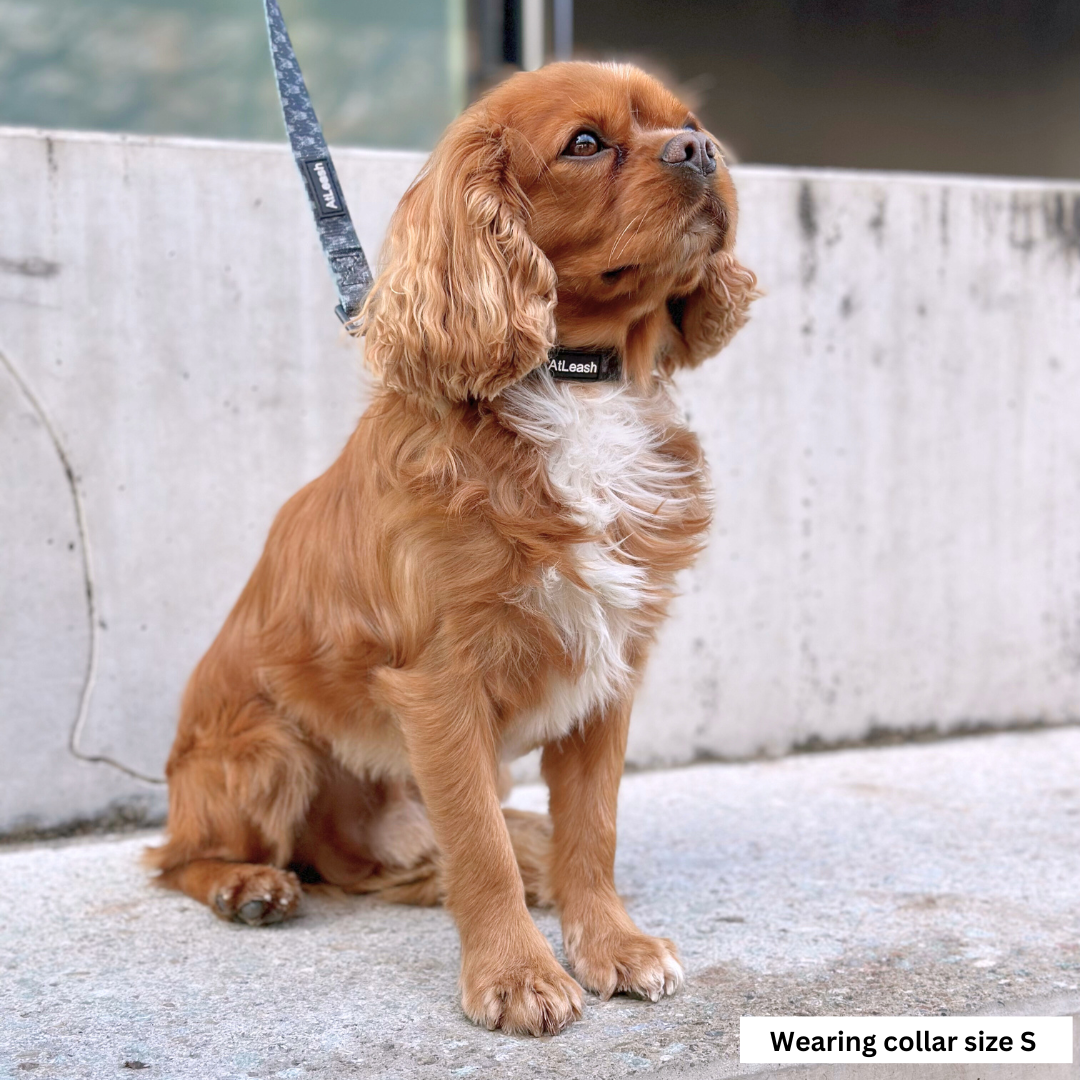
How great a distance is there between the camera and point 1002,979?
2.32 m

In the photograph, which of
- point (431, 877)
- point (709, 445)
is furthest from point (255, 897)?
point (709, 445)

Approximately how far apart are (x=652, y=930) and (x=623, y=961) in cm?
36

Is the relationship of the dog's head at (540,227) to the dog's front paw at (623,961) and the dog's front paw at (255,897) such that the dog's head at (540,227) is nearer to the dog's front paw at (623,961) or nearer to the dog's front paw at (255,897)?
the dog's front paw at (623,961)

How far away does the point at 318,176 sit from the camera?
2672 mm

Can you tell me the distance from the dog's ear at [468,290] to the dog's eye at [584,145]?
0.41 ft

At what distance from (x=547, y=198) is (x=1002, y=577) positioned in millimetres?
2937

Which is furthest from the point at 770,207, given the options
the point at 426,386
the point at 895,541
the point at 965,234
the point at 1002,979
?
the point at 1002,979

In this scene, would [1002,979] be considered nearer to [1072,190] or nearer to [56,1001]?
[56,1001]

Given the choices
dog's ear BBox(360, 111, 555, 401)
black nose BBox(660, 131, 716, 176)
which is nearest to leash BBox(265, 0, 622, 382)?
dog's ear BBox(360, 111, 555, 401)

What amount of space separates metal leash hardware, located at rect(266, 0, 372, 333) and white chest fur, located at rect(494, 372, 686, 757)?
61 cm

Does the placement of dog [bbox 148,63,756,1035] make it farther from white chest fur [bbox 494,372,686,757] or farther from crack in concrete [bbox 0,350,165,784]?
crack in concrete [bbox 0,350,165,784]

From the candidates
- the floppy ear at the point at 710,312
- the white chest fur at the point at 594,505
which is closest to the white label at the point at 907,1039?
the white chest fur at the point at 594,505

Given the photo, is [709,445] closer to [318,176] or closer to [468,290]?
[318,176]

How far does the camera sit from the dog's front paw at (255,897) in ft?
8.66
